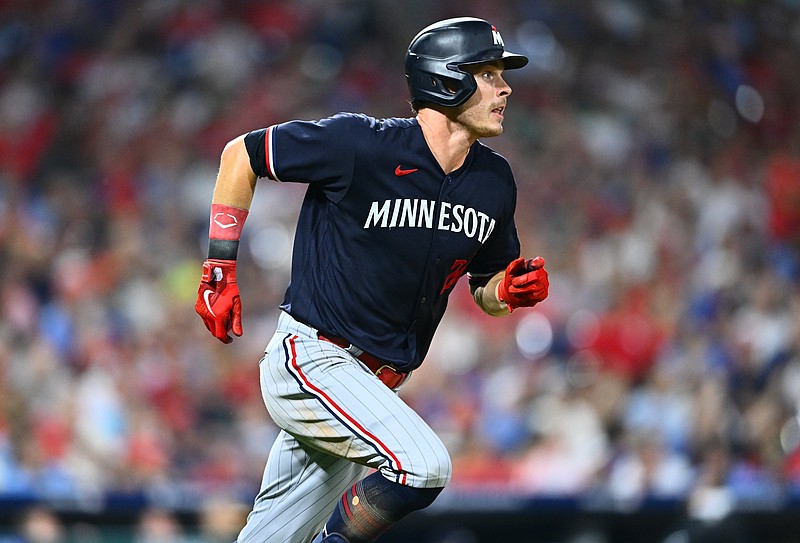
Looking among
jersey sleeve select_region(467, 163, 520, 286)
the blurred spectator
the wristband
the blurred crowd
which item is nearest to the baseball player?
the wristband

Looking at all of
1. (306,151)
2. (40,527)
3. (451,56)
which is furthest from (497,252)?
(40,527)

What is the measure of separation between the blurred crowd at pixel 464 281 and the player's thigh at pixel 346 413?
241 centimetres

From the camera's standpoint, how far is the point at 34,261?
7.35 metres

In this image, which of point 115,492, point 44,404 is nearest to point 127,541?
point 115,492

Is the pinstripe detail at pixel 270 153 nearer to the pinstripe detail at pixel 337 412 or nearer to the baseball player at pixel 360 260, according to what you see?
the baseball player at pixel 360 260

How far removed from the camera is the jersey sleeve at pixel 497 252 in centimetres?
364

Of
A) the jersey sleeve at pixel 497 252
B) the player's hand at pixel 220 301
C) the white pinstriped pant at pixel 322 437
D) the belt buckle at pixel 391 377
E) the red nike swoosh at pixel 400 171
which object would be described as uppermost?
the red nike swoosh at pixel 400 171

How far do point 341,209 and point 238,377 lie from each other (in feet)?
13.9

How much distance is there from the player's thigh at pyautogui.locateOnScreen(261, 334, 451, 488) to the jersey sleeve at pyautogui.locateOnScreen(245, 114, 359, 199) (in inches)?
19.2

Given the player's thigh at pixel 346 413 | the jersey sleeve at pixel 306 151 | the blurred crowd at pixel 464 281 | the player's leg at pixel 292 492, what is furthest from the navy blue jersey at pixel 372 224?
the blurred crowd at pixel 464 281

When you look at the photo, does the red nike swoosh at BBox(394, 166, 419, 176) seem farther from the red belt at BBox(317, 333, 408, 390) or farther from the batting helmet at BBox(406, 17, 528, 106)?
the red belt at BBox(317, 333, 408, 390)

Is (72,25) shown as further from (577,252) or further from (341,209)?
(341,209)

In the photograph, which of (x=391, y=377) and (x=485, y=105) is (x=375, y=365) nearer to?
(x=391, y=377)

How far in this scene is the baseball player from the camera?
10.4 ft
